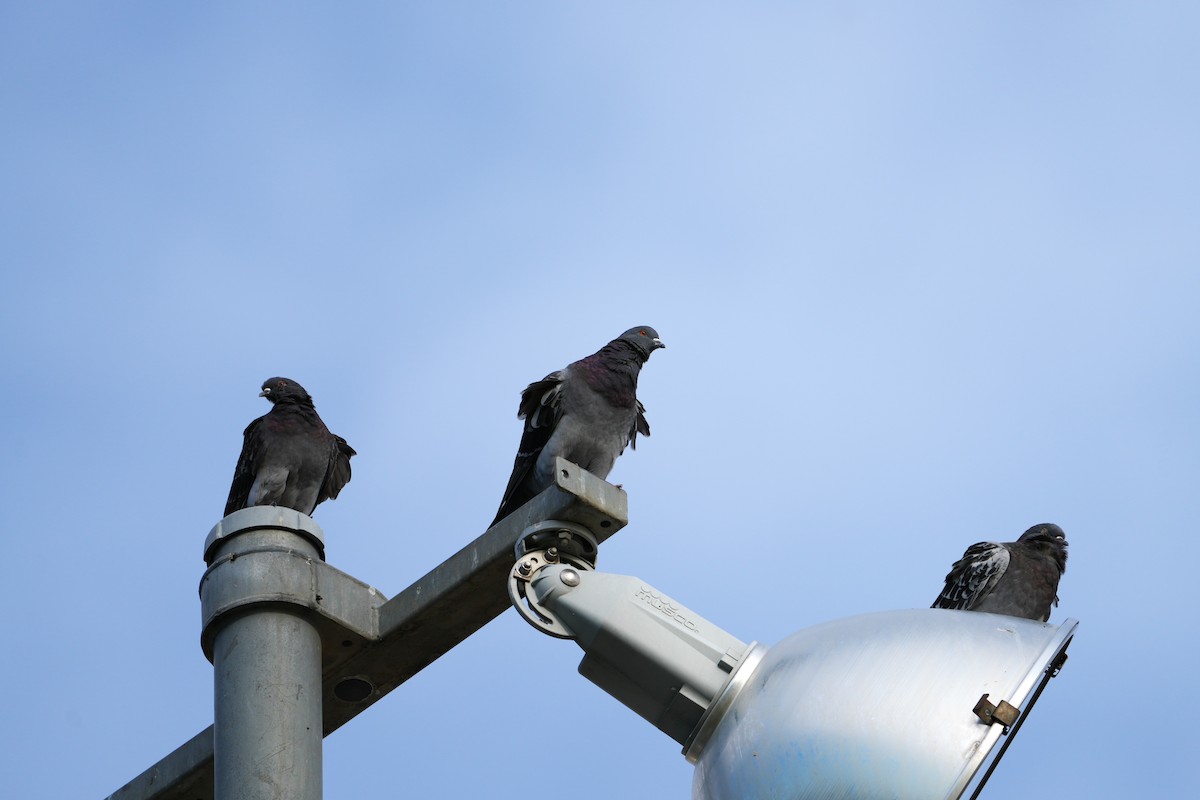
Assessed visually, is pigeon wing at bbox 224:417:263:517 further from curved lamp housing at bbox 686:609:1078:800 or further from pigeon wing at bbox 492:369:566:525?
curved lamp housing at bbox 686:609:1078:800

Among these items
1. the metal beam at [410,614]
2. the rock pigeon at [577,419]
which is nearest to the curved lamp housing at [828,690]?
the metal beam at [410,614]

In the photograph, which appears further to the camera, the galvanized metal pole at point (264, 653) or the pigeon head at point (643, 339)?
the pigeon head at point (643, 339)

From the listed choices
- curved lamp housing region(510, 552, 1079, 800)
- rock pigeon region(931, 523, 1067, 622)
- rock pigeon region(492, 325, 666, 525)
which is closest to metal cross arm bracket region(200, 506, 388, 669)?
curved lamp housing region(510, 552, 1079, 800)

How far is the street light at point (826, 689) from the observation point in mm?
2797

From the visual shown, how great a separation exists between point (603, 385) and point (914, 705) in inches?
260

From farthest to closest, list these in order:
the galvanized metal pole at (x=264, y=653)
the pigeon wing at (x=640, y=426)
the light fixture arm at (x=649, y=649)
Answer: the pigeon wing at (x=640, y=426)
the galvanized metal pole at (x=264, y=653)
the light fixture arm at (x=649, y=649)

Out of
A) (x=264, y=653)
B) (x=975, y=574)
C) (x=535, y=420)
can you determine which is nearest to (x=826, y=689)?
(x=264, y=653)

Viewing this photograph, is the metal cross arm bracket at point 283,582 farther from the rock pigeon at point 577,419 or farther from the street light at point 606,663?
the rock pigeon at point 577,419

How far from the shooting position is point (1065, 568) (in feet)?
36.2

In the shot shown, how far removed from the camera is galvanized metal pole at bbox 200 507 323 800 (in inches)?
147

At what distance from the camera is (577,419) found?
924cm

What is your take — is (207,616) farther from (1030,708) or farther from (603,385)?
(603,385)

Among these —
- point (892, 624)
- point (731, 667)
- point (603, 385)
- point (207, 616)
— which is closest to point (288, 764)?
point (207, 616)

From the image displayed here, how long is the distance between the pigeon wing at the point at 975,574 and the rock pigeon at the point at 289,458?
386 cm
